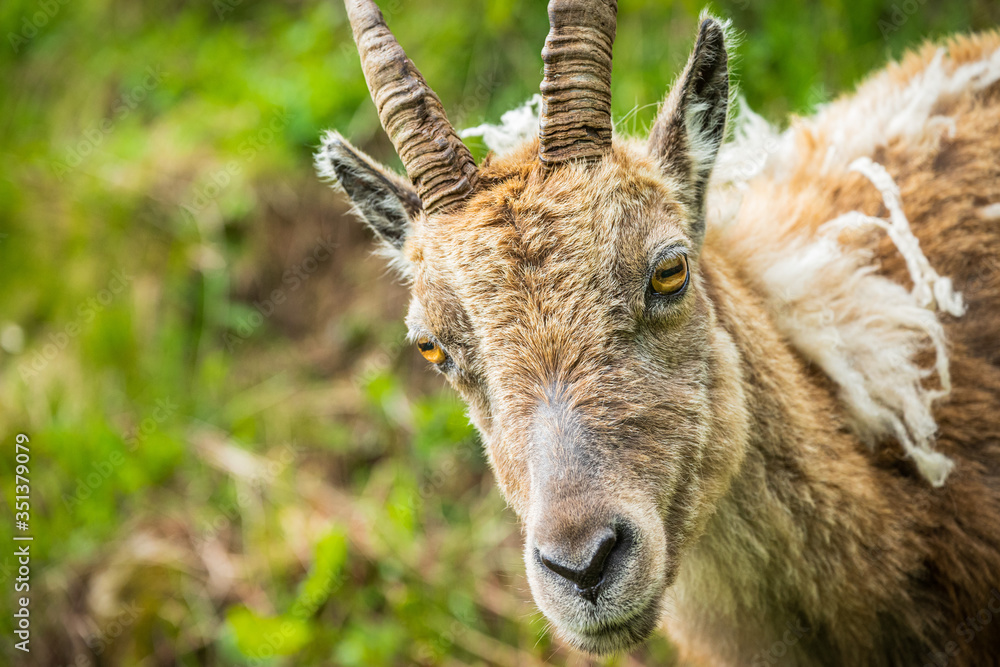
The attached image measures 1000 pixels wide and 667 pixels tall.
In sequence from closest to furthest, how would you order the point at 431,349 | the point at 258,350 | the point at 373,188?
1. the point at 431,349
2. the point at 373,188
3. the point at 258,350

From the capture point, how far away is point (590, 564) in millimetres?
2307

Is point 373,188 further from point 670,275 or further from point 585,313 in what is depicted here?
point 670,275

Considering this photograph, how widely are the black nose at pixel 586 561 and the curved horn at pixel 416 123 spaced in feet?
4.80

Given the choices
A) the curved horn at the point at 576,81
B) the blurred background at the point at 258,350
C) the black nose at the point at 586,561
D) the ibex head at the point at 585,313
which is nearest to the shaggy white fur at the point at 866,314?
the ibex head at the point at 585,313

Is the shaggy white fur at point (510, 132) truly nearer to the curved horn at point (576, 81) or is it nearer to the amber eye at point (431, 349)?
the curved horn at point (576, 81)

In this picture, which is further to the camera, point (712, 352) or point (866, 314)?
point (866, 314)

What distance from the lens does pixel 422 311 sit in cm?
313

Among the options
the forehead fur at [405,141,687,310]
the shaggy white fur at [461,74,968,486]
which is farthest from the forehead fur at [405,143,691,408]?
the shaggy white fur at [461,74,968,486]

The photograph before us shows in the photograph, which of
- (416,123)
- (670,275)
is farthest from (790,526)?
(416,123)

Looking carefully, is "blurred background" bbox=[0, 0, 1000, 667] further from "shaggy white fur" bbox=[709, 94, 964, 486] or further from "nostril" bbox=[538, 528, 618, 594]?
"nostril" bbox=[538, 528, 618, 594]

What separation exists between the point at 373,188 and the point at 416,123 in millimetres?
675

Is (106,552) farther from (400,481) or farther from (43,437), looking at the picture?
(400,481)

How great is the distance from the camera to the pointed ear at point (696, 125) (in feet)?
10.2

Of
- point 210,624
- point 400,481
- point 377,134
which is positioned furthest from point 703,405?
point 377,134
